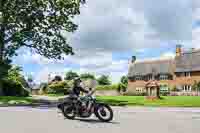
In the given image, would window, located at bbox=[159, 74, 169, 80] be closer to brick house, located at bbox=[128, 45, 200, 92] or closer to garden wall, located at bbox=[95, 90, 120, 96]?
brick house, located at bbox=[128, 45, 200, 92]

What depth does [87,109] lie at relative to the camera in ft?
55.6

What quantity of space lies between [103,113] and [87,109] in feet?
2.39

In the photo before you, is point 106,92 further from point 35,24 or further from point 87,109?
point 87,109

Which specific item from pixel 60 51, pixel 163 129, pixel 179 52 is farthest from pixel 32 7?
pixel 179 52

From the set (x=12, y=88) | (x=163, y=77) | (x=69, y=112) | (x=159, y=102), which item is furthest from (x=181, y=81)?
(x=69, y=112)

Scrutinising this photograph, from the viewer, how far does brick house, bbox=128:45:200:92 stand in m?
89.4

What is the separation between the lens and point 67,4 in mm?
42125

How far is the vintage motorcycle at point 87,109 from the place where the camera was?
16.6m

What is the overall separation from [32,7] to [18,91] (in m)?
24.1

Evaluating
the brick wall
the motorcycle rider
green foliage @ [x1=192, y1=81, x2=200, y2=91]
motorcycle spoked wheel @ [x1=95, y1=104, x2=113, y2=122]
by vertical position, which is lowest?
motorcycle spoked wheel @ [x1=95, y1=104, x2=113, y2=122]

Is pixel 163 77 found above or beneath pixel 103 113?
above

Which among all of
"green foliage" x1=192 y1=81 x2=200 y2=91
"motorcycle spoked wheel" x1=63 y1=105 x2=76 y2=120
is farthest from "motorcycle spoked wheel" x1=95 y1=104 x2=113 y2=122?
"green foliage" x1=192 y1=81 x2=200 y2=91

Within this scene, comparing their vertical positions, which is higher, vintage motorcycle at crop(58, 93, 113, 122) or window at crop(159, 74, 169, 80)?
window at crop(159, 74, 169, 80)

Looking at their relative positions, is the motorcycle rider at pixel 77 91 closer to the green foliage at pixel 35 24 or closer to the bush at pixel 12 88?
the green foliage at pixel 35 24
